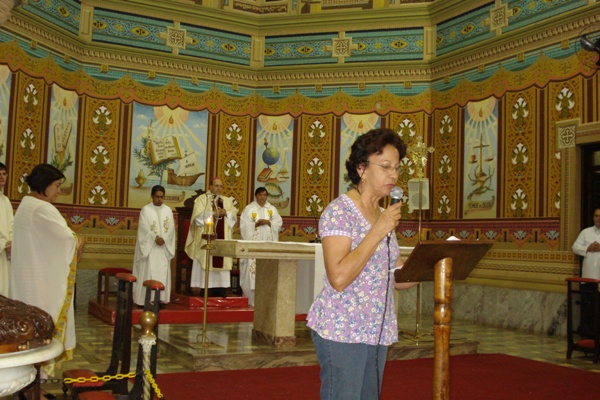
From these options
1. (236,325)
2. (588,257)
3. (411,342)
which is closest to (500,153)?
(588,257)

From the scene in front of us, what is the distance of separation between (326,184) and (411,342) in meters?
5.10

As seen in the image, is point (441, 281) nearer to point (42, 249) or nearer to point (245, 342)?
point (42, 249)

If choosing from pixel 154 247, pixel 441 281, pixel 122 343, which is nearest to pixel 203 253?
pixel 154 247

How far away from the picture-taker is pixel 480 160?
1032cm

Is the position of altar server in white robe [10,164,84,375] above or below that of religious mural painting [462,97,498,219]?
below

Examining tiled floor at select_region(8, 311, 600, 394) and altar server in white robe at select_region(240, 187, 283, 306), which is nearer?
tiled floor at select_region(8, 311, 600, 394)

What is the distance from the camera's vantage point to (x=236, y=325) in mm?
8211

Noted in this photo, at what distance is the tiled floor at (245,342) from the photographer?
6.04 m

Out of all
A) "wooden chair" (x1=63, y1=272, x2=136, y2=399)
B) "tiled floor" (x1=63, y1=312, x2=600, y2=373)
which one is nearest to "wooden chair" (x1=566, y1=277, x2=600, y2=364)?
"tiled floor" (x1=63, y1=312, x2=600, y2=373)

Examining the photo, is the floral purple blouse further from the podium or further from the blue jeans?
the podium

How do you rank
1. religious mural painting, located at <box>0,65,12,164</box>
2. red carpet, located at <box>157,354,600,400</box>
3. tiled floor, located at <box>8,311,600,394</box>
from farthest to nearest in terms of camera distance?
religious mural painting, located at <box>0,65,12,164</box> → tiled floor, located at <box>8,311,600,394</box> → red carpet, located at <box>157,354,600,400</box>

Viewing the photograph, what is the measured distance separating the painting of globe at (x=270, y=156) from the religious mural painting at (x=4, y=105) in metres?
4.62

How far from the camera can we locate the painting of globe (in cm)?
1202

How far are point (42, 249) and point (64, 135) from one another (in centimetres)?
628
